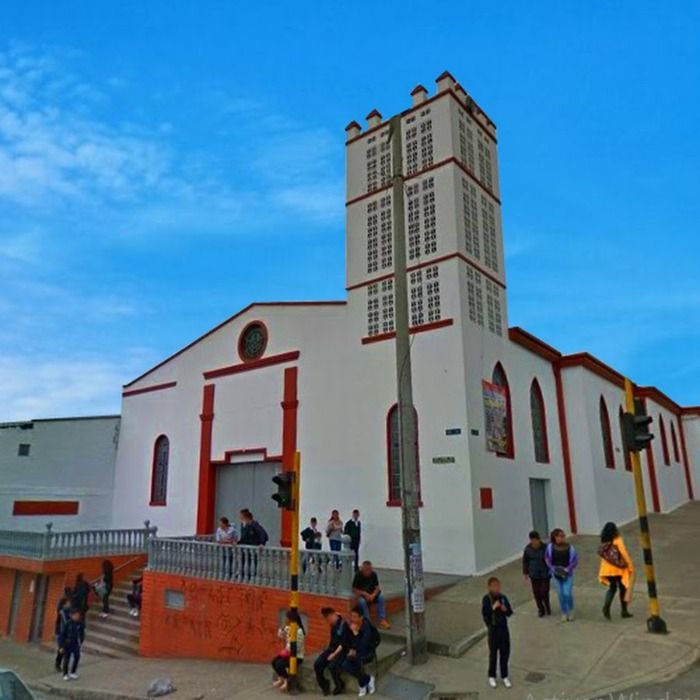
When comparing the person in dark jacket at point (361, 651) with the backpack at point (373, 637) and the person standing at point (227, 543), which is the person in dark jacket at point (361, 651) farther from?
the person standing at point (227, 543)

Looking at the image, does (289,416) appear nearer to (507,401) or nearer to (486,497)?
(507,401)

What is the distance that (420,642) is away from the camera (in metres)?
8.88

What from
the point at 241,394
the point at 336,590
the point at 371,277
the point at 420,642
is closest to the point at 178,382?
the point at 241,394

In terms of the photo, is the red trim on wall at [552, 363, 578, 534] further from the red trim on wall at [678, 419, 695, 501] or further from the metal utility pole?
the red trim on wall at [678, 419, 695, 501]

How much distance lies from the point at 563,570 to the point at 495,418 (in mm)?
6092

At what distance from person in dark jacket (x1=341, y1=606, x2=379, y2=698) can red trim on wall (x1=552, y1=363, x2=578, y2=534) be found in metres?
12.3

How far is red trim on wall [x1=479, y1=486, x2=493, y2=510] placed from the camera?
14.3m

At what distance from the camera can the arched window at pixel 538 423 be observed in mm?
18438

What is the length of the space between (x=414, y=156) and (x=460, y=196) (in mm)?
2074

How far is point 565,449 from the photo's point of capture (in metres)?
19.6

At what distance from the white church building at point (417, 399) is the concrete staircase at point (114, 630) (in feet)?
12.1

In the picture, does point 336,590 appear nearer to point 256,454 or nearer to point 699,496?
point 256,454

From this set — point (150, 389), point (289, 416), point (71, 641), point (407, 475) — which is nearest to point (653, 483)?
point (289, 416)

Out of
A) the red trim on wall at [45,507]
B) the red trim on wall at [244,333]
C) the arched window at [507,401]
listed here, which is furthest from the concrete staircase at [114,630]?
the arched window at [507,401]
